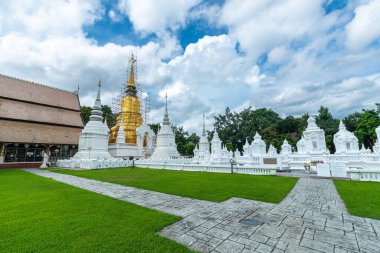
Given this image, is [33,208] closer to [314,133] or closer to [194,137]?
[314,133]

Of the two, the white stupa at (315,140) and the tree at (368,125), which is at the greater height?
the tree at (368,125)

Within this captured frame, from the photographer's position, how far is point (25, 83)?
26188mm

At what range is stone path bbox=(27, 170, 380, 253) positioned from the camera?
9.68 ft

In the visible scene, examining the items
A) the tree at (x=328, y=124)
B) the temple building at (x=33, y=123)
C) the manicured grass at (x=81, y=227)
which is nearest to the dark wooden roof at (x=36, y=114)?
the temple building at (x=33, y=123)

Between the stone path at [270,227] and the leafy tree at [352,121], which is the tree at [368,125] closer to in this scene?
the leafy tree at [352,121]

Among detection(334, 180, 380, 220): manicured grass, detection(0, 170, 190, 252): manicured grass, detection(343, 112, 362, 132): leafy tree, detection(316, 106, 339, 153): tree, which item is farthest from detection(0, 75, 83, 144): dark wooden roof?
detection(343, 112, 362, 132): leafy tree

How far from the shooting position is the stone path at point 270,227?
295 cm

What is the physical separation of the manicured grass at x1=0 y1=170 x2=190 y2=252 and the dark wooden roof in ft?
70.9

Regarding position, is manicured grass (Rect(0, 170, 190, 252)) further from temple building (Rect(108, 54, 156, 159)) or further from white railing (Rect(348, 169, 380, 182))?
temple building (Rect(108, 54, 156, 159))

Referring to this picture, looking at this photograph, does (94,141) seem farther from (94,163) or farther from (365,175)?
(365,175)

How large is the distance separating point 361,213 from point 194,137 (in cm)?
4782

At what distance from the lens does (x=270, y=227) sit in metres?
3.68

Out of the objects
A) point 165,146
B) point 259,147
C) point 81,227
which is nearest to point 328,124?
point 259,147

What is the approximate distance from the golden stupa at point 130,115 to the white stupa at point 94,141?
8352 millimetres
